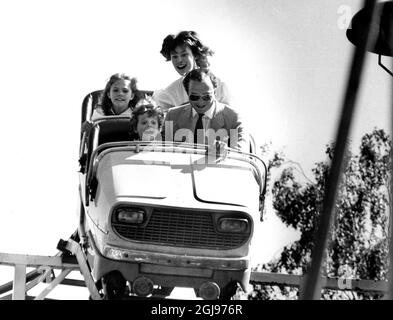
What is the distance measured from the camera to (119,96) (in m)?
7.20

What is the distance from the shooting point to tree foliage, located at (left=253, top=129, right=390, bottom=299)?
40.1 feet

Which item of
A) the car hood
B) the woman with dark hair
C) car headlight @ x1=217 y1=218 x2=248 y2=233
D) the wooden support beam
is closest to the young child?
the woman with dark hair

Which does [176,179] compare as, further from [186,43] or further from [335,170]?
[335,170]

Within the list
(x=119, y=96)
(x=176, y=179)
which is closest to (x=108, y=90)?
(x=119, y=96)

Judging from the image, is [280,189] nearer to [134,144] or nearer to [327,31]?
[327,31]

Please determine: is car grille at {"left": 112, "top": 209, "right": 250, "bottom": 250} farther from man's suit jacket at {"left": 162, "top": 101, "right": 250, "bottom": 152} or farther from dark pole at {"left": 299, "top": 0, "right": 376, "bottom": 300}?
dark pole at {"left": 299, "top": 0, "right": 376, "bottom": 300}

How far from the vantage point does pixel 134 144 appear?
6.62 meters

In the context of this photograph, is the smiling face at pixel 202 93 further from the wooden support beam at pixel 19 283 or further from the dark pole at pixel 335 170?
the dark pole at pixel 335 170

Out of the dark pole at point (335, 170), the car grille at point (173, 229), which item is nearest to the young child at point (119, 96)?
the car grille at point (173, 229)

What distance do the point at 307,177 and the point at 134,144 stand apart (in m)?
5.84

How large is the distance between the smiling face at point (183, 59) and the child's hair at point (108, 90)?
1.20ft

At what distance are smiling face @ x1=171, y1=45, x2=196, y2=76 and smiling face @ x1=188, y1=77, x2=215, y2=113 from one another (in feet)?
2.70
